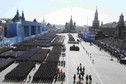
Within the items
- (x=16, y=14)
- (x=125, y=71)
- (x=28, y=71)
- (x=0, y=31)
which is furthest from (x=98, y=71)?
(x=16, y=14)

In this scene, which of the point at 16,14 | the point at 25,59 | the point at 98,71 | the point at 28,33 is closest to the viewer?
the point at 98,71

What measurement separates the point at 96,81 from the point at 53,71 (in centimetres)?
829

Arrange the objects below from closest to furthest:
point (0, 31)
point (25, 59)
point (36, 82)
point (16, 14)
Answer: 1. point (36, 82)
2. point (25, 59)
3. point (0, 31)
4. point (16, 14)

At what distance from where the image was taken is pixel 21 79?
112ft

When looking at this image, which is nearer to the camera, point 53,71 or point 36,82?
point 36,82

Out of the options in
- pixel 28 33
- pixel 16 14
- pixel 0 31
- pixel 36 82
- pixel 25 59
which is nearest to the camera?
pixel 36 82

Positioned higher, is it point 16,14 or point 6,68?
point 16,14

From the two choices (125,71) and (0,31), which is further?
(0,31)

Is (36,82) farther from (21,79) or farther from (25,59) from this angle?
(25,59)

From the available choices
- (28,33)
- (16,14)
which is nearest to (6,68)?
(28,33)

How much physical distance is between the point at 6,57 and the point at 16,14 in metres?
74.7

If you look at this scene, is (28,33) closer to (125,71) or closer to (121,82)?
(125,71)

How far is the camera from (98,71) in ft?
138

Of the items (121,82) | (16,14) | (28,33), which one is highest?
(16,14)
